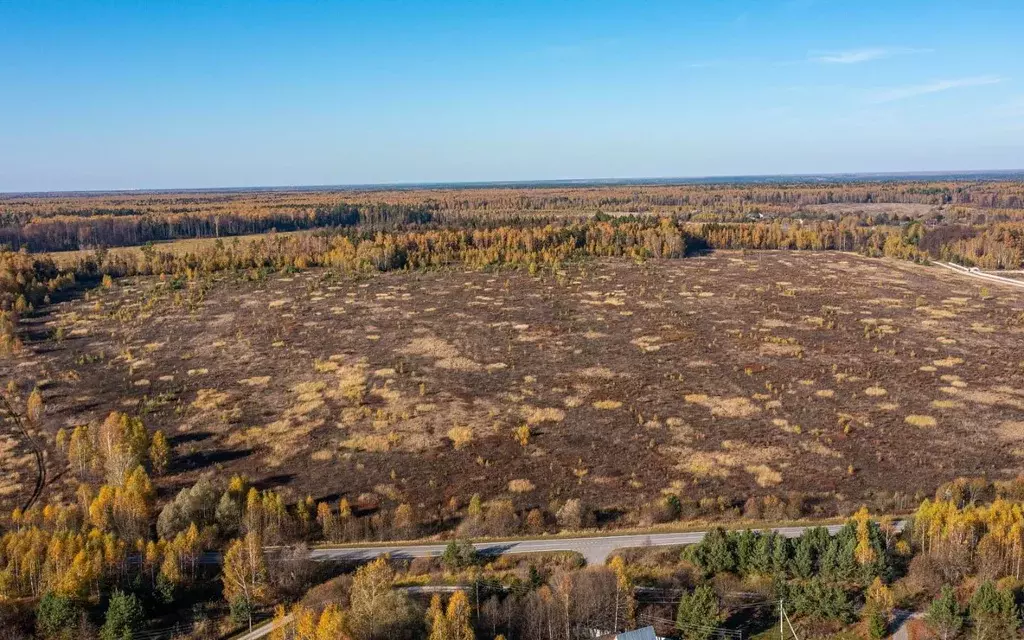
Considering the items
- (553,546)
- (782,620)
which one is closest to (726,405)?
(553,546)

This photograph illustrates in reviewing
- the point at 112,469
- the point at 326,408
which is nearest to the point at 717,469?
the point at 326,408

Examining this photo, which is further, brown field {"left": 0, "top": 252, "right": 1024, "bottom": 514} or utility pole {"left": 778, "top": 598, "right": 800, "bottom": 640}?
brown field {"left": 0, "top": 252, "right": 1024, "bottom": 514}

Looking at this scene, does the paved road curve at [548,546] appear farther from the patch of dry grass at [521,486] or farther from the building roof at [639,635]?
the building roof at [639,635]

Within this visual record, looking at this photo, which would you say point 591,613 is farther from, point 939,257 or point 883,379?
point 939,257

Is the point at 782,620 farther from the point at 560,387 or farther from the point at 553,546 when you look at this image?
the point at 560,387

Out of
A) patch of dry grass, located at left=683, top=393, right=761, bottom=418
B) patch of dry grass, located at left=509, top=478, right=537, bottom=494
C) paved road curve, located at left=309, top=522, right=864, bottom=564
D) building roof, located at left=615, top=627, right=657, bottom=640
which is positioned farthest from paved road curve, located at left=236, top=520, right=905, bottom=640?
patch of dry grass, located at left=683, top=393, right=761, bottom=418

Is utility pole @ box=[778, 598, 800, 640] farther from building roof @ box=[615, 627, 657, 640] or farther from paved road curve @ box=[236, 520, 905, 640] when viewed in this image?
building roof @ box=[615, 627, 657, 640]

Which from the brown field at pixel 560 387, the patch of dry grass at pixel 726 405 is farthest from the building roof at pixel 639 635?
the patch of dry grass at pixel 726 405

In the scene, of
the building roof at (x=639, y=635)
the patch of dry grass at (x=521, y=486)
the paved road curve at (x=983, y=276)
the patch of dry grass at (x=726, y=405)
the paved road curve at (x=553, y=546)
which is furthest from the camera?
the paved road curve at (x=983, y=276)
